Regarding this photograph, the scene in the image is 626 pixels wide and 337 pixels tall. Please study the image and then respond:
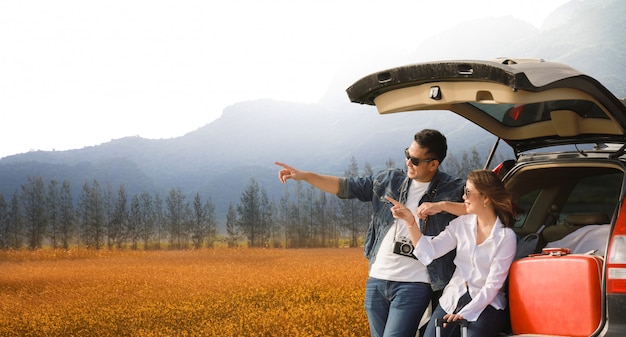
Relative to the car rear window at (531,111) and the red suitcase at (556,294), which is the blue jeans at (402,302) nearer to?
the red suitcase at (556,294)

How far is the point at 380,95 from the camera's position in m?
4.78

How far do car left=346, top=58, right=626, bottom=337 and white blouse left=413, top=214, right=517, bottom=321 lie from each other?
84 millimetres

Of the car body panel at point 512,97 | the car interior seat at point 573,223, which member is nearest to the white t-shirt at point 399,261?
the car body panel at point 512,97

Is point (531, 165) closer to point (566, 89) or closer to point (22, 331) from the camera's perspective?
point (566, 89)

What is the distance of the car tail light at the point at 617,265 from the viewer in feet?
12.5

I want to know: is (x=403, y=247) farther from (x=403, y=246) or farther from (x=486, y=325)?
(x=486, y=325)

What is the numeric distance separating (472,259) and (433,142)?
70 cm

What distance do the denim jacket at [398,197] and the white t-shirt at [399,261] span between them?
0.04 metres

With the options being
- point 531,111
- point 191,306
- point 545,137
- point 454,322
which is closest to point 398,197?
point 454,322

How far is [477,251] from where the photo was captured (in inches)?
174

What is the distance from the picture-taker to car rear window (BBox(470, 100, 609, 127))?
513cm

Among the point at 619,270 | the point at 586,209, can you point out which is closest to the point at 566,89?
the point at 619,270

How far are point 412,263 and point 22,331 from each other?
32.2ft

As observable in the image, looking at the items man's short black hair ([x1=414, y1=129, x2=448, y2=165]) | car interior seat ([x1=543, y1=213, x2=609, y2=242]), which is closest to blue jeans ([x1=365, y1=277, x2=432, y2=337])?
man's short black hair ([x1=414, y1=129, x2=448, y2=165])
